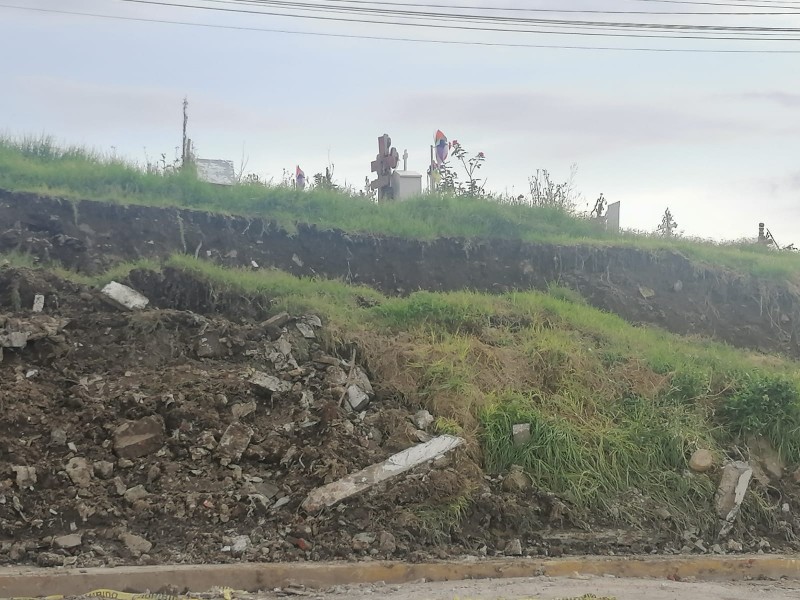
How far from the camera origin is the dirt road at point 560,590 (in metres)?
4.22

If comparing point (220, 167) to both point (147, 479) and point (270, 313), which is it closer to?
point (270, 313)

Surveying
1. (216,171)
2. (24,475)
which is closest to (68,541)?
(24,475)

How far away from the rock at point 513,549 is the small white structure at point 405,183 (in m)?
8.36

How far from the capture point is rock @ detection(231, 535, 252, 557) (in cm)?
473

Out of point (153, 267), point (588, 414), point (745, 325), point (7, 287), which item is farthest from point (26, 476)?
point (745, 325)

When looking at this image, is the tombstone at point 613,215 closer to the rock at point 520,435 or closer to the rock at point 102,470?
the rock at point 520,435

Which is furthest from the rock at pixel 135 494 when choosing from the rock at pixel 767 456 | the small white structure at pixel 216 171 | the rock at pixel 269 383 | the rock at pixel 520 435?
the small white structure at pixel 216 171

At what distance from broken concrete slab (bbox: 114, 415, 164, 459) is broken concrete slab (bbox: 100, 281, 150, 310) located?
75.9 inches

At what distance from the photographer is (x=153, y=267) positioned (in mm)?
7895

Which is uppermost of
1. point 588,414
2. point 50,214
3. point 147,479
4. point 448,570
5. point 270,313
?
point 50,214

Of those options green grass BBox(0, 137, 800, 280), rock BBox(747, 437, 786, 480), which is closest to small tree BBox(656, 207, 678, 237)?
green grass BBox(0, 137, 800, 280)

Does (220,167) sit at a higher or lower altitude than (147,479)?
higher

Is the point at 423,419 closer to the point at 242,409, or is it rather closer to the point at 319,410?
the point at 319,410

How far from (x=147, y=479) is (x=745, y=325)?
863 cm
